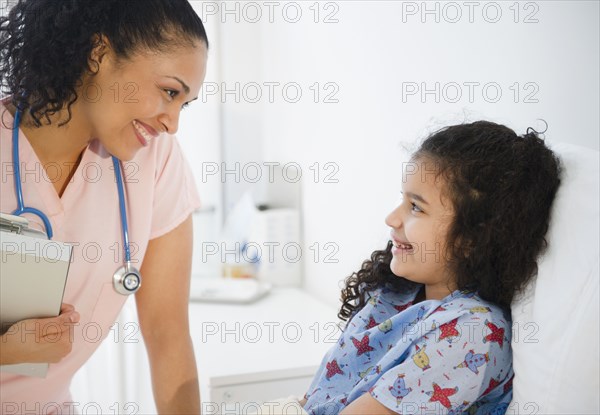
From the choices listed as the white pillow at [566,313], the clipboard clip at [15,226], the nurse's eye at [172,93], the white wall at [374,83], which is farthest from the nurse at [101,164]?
the white pillow at [566,313]

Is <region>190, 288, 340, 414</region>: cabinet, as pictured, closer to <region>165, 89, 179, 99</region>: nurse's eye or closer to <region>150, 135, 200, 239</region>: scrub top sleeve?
<region>150, 135, 200, 239</region>: scrub top sleeve

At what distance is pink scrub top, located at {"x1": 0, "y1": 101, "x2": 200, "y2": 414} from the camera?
1159 millimetres

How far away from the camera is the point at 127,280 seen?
1180 millimetres

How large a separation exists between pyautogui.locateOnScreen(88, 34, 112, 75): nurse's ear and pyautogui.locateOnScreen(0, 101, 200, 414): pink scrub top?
19 cm

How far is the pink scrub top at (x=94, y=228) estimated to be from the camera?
3.80ft

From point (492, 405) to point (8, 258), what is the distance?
71cm

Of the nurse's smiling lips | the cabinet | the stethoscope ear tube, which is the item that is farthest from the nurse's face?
the cabinet

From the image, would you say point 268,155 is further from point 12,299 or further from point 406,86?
point 12,299

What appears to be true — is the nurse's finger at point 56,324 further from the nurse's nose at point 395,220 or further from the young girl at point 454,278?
the nurse's nose at point 395,220

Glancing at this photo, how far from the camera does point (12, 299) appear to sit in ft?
3.16

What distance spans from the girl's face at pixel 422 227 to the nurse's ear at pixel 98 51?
0.51 meters

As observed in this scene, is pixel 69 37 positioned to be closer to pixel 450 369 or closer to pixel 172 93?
pixel 172 93

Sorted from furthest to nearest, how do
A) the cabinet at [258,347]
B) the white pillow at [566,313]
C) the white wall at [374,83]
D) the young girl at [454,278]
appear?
the cabinet at [258,347], the white wall at [374,83], the young girl at [454,278], the white pillow at [566,313]

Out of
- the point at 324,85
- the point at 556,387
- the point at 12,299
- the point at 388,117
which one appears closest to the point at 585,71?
the point at 556,387
